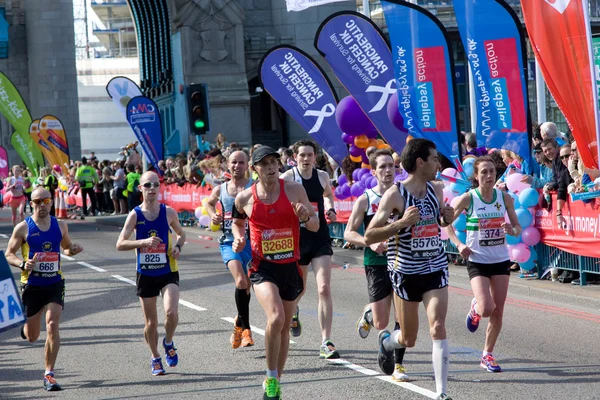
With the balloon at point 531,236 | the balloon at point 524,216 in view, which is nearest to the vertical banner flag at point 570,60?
the balloon at point 524,216

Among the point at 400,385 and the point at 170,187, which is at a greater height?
the point at 170,187

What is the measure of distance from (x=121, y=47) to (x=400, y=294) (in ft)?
295

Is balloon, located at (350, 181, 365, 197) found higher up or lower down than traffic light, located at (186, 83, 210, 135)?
lower down

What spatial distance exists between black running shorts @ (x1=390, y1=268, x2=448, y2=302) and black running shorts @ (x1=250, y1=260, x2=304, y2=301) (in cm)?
81

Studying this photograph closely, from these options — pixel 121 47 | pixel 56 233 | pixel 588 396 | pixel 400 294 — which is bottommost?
pixel 588 396

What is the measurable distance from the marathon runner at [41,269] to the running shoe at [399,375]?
278 centimetres

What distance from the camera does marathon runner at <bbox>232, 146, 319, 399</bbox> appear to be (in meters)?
7.56

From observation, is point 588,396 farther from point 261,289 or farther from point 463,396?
point 261,289

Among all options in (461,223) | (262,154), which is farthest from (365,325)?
(461,223)

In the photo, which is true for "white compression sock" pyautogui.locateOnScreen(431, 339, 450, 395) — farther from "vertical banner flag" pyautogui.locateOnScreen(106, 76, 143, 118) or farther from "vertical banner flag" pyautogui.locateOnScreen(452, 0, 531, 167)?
"vertical banner flag" pyautogui.locateOnScreen(106, 76, 143, 118)

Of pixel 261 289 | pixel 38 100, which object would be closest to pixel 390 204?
pixel 261 289

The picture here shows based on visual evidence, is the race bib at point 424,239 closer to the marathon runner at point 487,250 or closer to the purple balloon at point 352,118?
the marathon runner at point 487,250

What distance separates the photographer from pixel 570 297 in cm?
1224

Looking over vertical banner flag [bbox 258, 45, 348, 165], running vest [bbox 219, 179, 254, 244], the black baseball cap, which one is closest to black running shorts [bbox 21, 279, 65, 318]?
running vest [bbox 219, 179, 254, 244]
